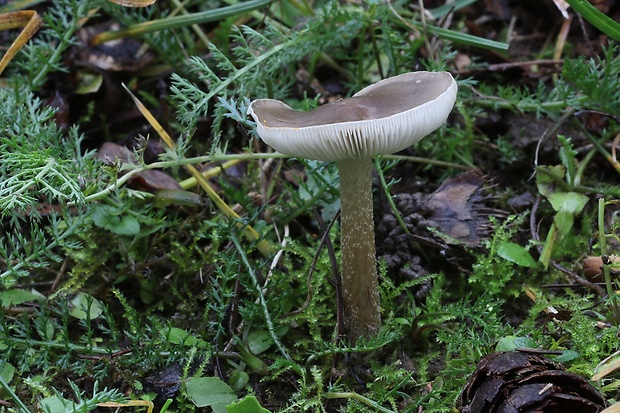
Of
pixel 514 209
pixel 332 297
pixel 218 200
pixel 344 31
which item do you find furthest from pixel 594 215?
pixel 218 200

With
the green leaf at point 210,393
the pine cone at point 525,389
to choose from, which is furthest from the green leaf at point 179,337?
the pine cone at point 525,389

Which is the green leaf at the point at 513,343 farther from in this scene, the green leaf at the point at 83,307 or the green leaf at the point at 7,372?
the green leaf at the point at 7,372

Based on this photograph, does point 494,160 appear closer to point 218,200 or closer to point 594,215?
point 594,215

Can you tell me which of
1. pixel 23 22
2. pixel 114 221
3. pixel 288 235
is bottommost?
pixel 288 235

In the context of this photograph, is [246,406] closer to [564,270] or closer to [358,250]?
[358,250]

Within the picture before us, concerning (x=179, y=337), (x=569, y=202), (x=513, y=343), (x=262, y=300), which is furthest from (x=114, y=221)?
(x=569, y=202)
